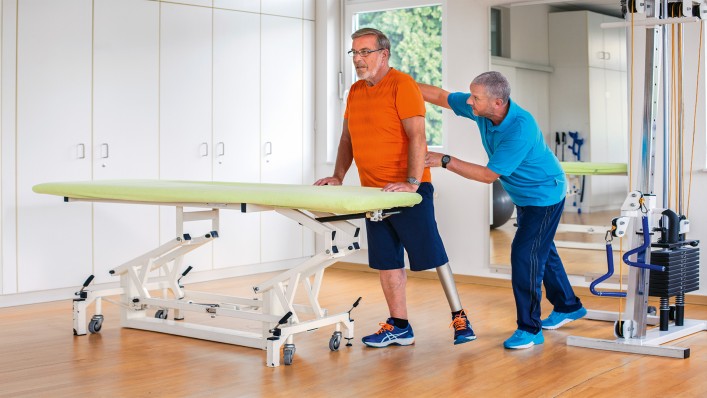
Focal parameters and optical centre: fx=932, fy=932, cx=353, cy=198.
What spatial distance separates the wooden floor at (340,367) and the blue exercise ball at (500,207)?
129cm

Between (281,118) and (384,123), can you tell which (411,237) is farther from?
(281,118)

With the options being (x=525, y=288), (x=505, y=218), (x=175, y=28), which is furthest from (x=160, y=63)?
(x=525, y=288)

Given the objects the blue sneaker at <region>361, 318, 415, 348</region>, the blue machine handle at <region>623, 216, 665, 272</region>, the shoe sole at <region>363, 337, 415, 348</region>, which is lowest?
the shoe sole at <region>363, 337, 415, 348</region>

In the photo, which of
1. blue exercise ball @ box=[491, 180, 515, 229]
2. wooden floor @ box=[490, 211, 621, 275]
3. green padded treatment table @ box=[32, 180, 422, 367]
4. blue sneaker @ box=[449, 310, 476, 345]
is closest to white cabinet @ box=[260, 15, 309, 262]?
blue exercise ball @ box=[491, 180, 515, 229]

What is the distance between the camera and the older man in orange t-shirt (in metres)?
3.81

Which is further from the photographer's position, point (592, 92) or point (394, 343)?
point (592, 92)

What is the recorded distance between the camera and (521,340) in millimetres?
4016

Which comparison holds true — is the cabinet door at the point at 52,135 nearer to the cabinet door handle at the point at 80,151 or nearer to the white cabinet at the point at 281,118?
the cabinet door handle at the point at 80,151

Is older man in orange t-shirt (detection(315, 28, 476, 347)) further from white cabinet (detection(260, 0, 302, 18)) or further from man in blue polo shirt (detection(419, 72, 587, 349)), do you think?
white cabinet (detection(260, 0, 302, 18))

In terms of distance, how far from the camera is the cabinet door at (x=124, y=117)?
214 inches

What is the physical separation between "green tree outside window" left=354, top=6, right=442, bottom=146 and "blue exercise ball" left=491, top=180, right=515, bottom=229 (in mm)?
718

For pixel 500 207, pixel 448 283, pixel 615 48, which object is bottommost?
pixel 448 283

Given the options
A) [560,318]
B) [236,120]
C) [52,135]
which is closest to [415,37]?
[236,120]

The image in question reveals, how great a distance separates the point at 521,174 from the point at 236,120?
271cm
